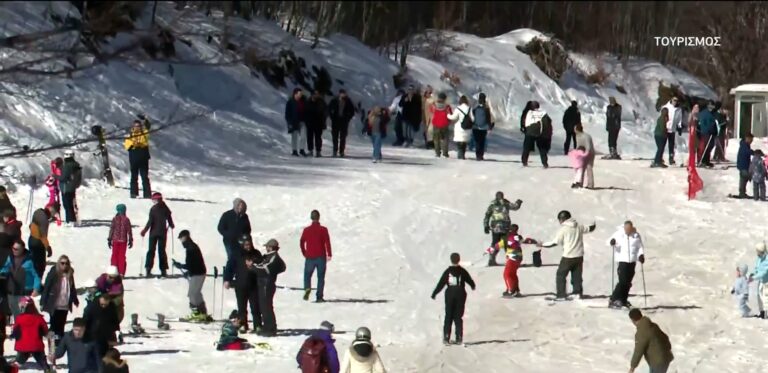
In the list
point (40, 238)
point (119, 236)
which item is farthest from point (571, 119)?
point (40, 238)

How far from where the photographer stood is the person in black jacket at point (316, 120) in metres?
32.9

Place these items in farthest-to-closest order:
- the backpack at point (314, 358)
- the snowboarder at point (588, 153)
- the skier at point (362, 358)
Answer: the snowboarder at point (588, 153) < the backpack at point (314, 358) < the skier at point (362, 358)

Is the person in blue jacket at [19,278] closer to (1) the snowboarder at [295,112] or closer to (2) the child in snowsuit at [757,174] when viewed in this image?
(1) the snowboarder at [295,112]

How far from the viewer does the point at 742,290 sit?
22.2 m

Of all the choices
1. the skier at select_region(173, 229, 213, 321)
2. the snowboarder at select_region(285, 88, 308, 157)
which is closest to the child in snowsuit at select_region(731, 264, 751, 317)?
the skier at select_region(173, 229, 213, 321)

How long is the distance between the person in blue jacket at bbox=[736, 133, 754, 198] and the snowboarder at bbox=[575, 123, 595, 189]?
266 centimetres

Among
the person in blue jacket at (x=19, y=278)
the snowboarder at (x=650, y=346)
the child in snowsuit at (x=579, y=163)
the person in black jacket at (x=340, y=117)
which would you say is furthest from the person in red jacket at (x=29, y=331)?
the person in black jacket at (x=340, y=117)

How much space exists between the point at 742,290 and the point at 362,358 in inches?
363

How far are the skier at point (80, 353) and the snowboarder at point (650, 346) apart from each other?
5642 mm

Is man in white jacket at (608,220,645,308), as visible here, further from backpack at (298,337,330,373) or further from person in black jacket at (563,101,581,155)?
person in black jacket at (563,101,581,155)

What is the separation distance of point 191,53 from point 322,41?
296 inches

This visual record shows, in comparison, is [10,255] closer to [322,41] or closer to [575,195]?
[575,195]

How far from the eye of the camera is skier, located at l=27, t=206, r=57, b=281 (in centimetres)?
1989

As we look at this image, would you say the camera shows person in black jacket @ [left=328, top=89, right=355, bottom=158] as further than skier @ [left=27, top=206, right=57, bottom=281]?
Yes
